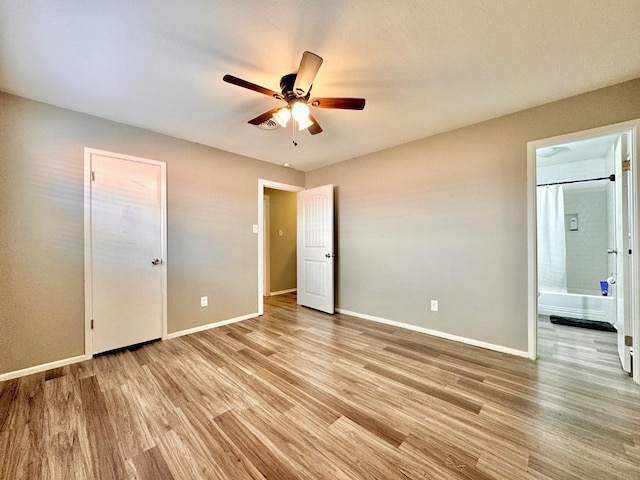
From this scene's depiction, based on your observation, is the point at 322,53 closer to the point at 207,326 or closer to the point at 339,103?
the point at 339,103

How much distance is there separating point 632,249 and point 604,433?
1434mm

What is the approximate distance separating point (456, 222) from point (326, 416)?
7.75ft

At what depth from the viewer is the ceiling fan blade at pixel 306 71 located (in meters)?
1.40

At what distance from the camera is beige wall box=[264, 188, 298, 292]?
5.41 metres

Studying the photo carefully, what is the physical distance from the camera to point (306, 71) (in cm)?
151

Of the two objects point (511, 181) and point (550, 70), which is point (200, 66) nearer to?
point (550, 70)

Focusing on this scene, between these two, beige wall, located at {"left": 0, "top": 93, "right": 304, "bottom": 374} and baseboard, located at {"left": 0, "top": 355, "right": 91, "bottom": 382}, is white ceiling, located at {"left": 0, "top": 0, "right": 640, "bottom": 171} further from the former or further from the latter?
baseboard, located at {"left": 0, "top": 355, "right": 91, "bottom": 382}

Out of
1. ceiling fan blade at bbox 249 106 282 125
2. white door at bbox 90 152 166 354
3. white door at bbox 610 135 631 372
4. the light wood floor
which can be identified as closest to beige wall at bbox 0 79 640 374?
white door at bbox 90 152 166 354

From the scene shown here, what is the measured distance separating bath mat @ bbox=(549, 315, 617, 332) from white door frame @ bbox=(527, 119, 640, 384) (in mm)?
1516

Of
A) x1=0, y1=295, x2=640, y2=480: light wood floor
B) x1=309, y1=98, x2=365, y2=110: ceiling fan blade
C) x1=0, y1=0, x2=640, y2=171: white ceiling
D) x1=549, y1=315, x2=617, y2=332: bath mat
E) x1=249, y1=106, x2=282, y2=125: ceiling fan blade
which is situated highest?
x1=0, y1=0, x2=640, y2=171: white ceiling

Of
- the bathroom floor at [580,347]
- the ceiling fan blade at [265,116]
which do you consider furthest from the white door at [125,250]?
the bathroom floor at [580,347]

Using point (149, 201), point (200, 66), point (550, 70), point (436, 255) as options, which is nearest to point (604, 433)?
point (436, 255)

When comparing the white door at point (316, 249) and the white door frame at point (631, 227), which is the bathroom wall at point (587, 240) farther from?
the white door at point (316, 249)

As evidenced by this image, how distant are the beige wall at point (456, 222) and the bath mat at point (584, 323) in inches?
62.7
